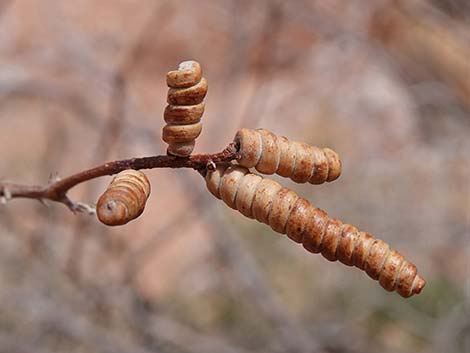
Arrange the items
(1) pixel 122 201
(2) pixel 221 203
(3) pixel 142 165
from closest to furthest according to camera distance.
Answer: (1) pixel 122 201
(3) pixel 142 165
(2) pixel 221 203

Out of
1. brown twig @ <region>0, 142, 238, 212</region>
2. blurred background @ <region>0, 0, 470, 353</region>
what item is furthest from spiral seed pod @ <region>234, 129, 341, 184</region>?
blurred background @ <region>0, 0, 470, 353</region>

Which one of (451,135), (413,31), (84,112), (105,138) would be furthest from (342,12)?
(105,138)

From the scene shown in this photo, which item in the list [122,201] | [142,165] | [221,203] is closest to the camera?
[122,201]

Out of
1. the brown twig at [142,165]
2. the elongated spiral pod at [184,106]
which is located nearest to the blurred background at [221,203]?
→ the brown twig at [142,165]

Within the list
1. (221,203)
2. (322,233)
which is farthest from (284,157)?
(221,203)

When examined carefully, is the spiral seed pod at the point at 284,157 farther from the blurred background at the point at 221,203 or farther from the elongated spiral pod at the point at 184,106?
the blurred background at the point at 221,203

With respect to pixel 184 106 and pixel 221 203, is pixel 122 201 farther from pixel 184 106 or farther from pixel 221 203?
pixel 221 203

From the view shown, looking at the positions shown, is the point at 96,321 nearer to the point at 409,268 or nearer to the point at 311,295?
the point at 311,295
